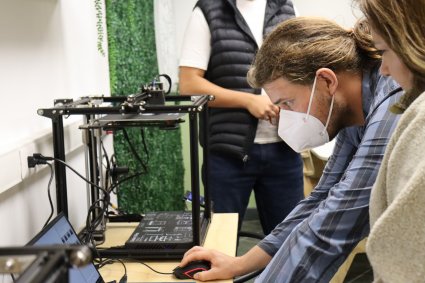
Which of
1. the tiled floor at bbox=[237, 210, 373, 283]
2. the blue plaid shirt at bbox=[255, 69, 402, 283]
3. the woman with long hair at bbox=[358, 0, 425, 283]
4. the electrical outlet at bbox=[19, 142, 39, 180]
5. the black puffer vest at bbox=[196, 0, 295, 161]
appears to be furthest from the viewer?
the tiled floor at bbox=[237, 210, 373, 283]

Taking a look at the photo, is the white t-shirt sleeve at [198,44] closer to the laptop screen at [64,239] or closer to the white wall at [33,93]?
the white wall at [33,93]

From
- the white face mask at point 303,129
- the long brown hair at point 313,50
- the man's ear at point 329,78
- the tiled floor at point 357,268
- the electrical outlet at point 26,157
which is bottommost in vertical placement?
the tiled floor at point 357,268

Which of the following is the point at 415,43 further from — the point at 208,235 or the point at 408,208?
the point at 208,235

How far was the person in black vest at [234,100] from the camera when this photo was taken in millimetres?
2205

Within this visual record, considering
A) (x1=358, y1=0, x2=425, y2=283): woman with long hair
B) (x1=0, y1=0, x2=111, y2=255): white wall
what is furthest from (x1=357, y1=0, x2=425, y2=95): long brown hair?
(x1=0, y1=0, x2=111, y2=255): white wall

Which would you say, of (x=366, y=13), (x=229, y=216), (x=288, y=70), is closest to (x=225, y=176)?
(x=229, y=216)

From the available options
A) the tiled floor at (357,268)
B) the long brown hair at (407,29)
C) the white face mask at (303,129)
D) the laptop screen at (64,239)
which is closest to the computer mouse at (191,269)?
the laptop screen at (64,239)

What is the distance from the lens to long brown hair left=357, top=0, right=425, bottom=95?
94 centimetres

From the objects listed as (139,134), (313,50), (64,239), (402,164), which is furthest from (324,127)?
(139,134)

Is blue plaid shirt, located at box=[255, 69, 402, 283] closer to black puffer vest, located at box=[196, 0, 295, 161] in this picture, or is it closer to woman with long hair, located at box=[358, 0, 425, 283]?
woman with long hair, located at box=[358, 0, 425, 283]

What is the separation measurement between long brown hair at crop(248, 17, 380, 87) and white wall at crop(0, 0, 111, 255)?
680 mm

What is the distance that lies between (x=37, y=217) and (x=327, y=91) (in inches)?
35.4

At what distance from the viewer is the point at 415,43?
939 millimetres

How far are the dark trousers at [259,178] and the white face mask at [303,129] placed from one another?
611 millimetres
